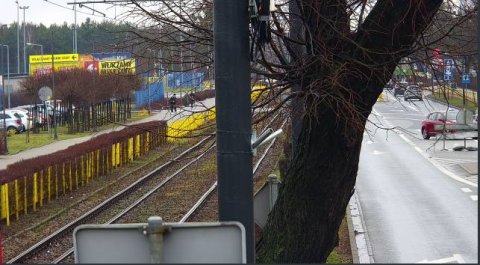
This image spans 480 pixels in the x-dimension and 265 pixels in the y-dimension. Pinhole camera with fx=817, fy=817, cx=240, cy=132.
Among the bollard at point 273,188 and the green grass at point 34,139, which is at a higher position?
the bollard at point 273,188

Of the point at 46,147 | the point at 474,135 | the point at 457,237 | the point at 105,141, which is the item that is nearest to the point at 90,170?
the point at 105,141

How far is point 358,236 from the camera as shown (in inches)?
679

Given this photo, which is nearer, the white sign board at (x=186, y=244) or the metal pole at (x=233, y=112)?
the white sign board at (x=186, y=244)

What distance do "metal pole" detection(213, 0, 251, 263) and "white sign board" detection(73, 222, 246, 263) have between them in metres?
2.35

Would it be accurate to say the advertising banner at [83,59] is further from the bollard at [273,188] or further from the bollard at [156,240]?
the bollard at [156,240]

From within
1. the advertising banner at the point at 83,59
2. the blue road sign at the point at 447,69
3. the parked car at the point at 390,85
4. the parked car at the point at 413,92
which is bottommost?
the parked car at the point at 413,92

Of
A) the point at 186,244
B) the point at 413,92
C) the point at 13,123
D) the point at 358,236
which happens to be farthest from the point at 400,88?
the point at 13,123

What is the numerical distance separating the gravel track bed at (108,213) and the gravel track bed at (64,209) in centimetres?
48

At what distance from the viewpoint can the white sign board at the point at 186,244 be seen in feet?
12.1

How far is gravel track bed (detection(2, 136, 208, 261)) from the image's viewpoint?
55.6 ft

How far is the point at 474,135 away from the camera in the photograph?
39.0 m

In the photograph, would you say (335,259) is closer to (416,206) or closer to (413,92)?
(413,92)

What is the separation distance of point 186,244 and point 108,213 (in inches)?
→ 682

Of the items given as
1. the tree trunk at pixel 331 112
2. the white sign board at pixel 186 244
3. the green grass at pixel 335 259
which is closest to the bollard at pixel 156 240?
the white sign board at pixel 186 244
